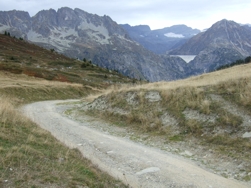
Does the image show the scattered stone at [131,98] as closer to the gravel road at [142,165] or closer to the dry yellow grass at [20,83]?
the gravel road at [142,165]

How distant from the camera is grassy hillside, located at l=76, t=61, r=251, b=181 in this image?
11734 mm

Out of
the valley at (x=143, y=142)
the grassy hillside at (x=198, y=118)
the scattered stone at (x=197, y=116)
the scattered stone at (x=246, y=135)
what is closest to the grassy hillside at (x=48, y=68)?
the valley at (x=143, y=142)

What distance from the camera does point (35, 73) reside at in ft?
223

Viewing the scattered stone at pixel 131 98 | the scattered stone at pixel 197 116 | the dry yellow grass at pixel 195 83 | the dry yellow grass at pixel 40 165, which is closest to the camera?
the dry yellow grass at pixel 40 165

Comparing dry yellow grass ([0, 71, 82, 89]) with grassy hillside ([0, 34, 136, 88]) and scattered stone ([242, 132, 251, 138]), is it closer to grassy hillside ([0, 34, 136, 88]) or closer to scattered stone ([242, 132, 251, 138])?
grassy hillside ([0, 34, 136, 88])

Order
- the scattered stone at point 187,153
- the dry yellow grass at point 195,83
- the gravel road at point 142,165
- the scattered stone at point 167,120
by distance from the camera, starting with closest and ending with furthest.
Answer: the gravel road at point 142,165, the scattered stone at point 187,153, the scattered stone at point 167,120, the dry yellow grass at point 195,83

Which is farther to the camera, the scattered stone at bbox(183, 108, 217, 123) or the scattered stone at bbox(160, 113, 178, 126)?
the scattered stone at bbox(160, 113, 178, 126)

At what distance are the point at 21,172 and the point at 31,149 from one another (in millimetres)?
2081

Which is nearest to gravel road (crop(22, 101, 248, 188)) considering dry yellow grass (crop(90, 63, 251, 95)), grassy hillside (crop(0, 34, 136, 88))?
dry yellow grass (crop(90, 63, 251, 95))

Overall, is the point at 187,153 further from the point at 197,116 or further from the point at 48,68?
the point at 48,68

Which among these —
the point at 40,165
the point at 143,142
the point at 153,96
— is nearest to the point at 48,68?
the point at 153,96

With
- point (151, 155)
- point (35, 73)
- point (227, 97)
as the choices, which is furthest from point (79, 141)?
point (35, 73)

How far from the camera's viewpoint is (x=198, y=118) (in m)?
15.2

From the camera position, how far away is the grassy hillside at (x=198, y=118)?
11734 millimetres
